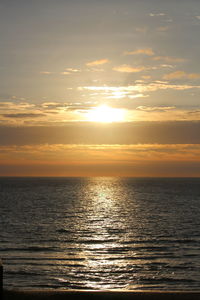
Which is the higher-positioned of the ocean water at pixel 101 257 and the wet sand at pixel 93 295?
the wet sand at pixel 93 295

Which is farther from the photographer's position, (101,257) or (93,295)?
(101,257)

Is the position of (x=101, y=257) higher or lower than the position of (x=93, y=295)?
lower

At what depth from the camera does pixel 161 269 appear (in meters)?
25.1

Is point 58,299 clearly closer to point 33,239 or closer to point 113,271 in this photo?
point 113,271

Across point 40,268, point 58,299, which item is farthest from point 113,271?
point 58,299

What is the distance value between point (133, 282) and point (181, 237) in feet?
60.3

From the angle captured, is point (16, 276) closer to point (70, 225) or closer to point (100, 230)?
point (100, 230)

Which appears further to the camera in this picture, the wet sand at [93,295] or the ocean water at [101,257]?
the ocean water at [101,257]

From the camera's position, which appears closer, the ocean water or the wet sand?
the wet sand

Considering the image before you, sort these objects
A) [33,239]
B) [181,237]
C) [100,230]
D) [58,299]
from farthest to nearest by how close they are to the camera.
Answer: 1. [100,230]
2. [181,237]
3. [33,239]
4. [58,299]

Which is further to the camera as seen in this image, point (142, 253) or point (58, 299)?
point (142, 253)

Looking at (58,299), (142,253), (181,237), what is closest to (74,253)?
(142,253)

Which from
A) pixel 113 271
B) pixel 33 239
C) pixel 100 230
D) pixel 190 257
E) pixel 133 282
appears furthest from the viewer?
pixel 100 230

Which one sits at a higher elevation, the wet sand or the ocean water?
the wet sand
